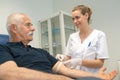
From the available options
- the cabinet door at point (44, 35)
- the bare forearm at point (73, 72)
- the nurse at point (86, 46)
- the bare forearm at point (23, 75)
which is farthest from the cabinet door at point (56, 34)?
the bare forearm at point (23, 75)

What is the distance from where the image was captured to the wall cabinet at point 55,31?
3.50 m

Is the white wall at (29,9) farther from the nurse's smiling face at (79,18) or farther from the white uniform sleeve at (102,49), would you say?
the white uniform sleeve at (102,49)

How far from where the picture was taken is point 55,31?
3607 mm

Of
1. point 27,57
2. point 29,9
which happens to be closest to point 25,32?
point 27,57

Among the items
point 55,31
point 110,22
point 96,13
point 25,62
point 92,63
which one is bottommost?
point 92,63

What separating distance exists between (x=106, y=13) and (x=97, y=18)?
0.18 metres

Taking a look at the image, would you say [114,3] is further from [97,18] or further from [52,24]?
[52,24]

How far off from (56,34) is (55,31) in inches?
2.4

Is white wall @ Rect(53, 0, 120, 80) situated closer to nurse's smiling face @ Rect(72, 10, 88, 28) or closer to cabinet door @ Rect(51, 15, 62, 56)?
cabinet door @ Rect(51, 15, 62, 56)

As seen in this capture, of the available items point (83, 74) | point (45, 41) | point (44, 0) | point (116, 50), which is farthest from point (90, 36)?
point (44, 0)

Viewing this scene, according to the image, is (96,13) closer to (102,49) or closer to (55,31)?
(55,31)

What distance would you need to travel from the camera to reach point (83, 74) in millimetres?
1567

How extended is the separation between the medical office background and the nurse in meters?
1.03

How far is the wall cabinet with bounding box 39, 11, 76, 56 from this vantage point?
3.50 metres
